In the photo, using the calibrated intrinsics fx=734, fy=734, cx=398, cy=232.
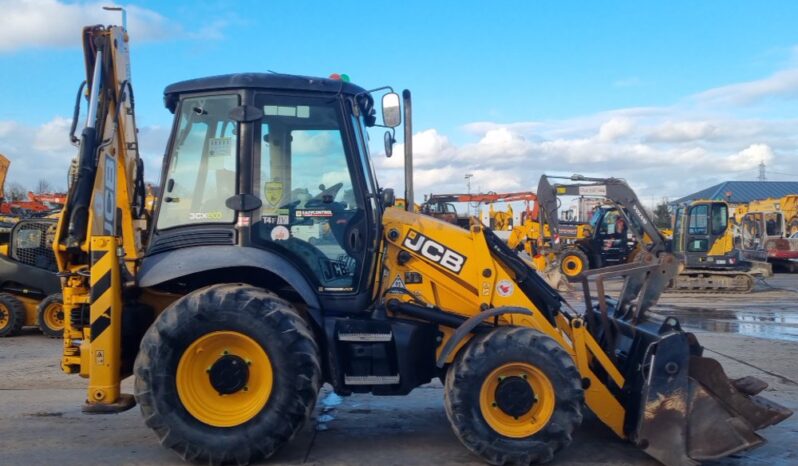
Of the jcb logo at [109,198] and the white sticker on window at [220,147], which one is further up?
the white sticker on window at [220,147]

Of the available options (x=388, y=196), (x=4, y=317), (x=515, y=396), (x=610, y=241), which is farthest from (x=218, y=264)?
(x=610, y=241)

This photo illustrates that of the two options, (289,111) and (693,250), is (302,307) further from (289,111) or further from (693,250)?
(693,250)

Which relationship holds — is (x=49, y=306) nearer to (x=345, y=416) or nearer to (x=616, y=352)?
(x=345, y=416)

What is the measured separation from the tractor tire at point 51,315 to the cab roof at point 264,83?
22.9ft

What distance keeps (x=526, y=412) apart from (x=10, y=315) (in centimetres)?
920

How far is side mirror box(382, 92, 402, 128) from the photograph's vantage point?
5395mm

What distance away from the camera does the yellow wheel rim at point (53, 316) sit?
11.1 metres

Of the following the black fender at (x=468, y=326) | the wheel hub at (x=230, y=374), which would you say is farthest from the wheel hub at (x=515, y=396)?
the wheel hub at (x=230, y=374)

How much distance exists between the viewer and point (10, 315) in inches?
443

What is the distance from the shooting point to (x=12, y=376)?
8344 mm

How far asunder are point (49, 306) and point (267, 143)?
24.2ft

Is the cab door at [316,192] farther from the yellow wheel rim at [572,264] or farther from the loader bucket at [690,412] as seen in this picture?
the yellow wheel rim at [572,264]

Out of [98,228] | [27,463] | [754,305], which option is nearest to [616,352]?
[98,228]

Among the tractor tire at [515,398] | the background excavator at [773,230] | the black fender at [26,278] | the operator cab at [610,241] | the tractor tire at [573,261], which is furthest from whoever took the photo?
→ the background excavator at [773,230]
